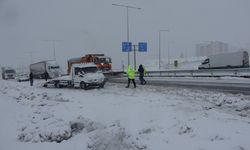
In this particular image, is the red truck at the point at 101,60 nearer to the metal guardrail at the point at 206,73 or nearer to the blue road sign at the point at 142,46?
the metal guardrail at the point at 206,73

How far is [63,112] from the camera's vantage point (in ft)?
56.1

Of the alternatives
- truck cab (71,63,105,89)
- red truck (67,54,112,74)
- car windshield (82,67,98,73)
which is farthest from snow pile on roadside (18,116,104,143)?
red truck (67,54,112,74)

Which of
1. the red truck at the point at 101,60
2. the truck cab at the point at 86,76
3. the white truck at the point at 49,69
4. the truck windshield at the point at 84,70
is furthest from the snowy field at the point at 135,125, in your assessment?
the white truck at the point at 49,69

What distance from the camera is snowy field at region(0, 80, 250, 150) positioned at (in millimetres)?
10531

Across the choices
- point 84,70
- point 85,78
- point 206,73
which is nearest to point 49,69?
point 206,73

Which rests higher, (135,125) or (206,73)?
(206,73)

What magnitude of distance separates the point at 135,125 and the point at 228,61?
45232 mm

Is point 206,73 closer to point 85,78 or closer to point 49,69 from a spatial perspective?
point 85,78

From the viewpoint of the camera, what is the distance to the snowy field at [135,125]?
1053 centimetres

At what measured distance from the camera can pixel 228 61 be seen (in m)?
54.9

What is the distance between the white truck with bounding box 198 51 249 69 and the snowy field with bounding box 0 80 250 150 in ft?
120

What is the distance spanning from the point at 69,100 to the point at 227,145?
42.4ft

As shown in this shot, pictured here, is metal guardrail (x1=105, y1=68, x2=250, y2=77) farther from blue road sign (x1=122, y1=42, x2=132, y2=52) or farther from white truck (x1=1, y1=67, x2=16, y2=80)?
white truck (x1=1, y1=67, x2=16, y2=80)

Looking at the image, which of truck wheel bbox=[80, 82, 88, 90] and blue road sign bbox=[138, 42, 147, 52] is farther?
blue road sign bbox=[138, 42, 147, 52]
